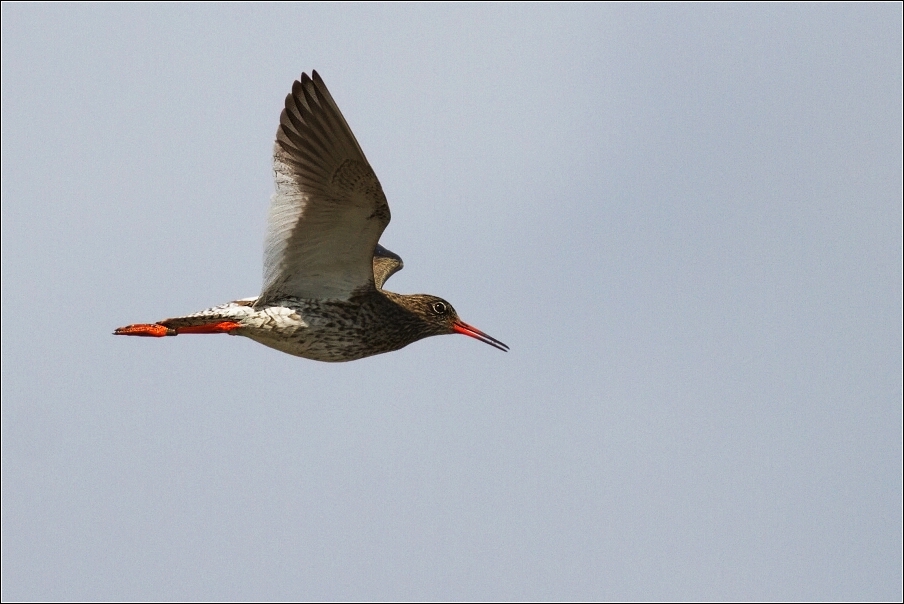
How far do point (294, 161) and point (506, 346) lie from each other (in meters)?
3.37

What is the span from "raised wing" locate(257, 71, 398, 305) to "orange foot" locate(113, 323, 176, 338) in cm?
93

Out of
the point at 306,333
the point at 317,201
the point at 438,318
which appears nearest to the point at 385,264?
the point at 438,318

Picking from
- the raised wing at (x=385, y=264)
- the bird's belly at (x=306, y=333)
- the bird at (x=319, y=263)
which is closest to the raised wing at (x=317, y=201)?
the bird at (x=319, y=263)

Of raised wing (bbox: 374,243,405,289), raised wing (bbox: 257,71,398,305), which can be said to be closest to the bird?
raised wing (bbox: 257,71,398,305)

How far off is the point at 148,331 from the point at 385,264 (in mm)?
3217

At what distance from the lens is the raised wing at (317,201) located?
12336 mm

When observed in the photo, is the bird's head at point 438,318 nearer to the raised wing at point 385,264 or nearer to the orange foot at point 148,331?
the raised wing at point 385,264

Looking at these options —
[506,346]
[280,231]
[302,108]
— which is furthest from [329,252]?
[506,346]

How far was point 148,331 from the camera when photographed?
13242mm

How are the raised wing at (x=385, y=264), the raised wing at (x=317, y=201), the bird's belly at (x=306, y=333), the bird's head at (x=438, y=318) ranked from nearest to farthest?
1. the raised wing at (x=317, y=201)
2. the bird's belly at (x=306, y=333)
3. the bird's head at (x=438, y=318)
4. the raised wing at (x=385, y=264)

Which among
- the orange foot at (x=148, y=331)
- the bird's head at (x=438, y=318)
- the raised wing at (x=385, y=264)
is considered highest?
the raised wing at (x=385, y=264)

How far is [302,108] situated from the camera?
1243 cm

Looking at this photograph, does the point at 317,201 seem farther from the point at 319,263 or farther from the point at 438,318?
the point at 438,318

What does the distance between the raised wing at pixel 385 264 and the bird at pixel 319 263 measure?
95 cm
